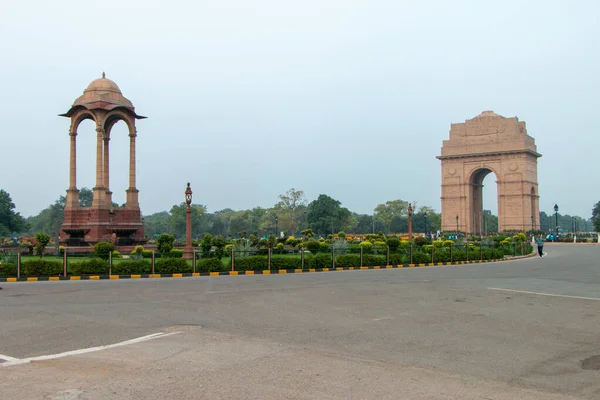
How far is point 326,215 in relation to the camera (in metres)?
76.1

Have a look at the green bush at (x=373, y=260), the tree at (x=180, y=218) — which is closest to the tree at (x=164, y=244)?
the green bush at (x=373, y=260)

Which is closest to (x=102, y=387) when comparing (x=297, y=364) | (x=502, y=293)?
(x=297, y=364)

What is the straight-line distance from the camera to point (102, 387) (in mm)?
4879

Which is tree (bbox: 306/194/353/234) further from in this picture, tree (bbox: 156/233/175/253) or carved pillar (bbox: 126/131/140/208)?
tree (bbox: 156/233/175/253)

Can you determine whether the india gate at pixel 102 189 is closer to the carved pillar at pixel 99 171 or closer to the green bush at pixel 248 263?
the carved pillar at pixel 99 171

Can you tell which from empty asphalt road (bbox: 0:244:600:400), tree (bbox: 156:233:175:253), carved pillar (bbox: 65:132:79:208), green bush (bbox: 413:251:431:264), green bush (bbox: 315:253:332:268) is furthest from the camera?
carved pillar (bbox: 65:132:79:208)

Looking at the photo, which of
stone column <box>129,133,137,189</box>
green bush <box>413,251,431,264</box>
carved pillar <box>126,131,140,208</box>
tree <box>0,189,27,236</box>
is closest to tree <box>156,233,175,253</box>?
carved pillar <box>126,131,140,208</box>

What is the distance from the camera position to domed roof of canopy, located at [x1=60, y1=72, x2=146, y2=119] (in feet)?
89.8

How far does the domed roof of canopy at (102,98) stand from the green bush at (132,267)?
11.3m

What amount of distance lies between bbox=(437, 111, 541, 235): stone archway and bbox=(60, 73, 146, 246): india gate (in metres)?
50.7

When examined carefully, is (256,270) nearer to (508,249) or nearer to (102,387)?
(102,387)

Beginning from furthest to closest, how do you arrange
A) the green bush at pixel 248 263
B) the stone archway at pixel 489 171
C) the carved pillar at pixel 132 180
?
the stone archway at pixel 489 171, the carved pillar at pixel 132 180, the green bush at pixel 248 263

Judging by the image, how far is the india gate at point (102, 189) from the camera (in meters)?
27.1

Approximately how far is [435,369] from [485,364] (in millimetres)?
644
